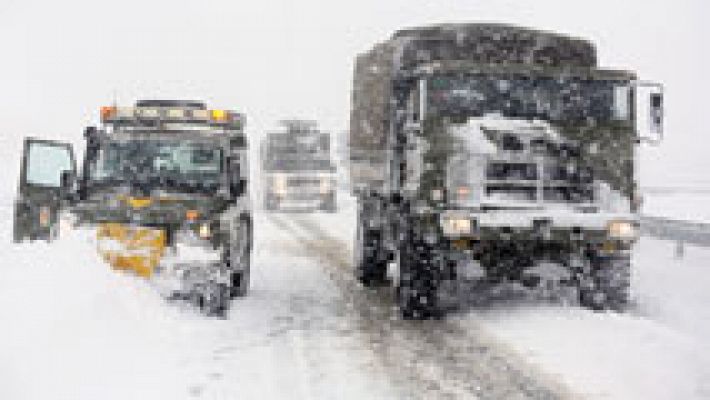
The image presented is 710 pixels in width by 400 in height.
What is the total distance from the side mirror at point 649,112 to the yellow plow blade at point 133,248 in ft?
17.1

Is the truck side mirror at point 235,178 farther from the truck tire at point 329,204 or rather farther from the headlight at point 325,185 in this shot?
the headlight at point 325,185

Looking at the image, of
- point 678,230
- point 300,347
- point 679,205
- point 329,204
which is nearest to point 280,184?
point 329,204

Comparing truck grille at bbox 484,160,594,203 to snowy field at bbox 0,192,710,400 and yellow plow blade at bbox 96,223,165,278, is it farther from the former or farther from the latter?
yellow plow blade at bbox 96,223,165,278

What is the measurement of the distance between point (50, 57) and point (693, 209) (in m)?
110

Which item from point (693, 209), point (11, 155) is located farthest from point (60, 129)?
point (693, 209)

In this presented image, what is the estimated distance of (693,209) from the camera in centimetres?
3222

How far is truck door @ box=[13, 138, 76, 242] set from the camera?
36.5 ft

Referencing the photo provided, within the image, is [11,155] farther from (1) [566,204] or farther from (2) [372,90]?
(1) [566,204]

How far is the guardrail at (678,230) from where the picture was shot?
18.0 metres

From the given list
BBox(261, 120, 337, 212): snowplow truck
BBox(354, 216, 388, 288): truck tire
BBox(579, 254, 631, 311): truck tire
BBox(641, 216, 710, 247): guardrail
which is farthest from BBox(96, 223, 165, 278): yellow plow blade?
BBox(261, 120, 337, 212): snowplow truck

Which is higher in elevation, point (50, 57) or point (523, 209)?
point (50, 57)

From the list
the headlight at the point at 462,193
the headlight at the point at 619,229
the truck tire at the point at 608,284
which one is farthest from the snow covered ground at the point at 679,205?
the headlight at the point at 462,193

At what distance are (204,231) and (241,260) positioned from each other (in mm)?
1889

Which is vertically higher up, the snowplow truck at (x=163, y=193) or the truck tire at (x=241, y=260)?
the snowplow truck at (x=163, y=193)
